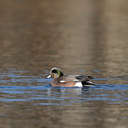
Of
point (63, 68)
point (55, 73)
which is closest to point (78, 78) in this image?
point (55, 73)

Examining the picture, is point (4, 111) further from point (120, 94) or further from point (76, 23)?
point (76, 23)

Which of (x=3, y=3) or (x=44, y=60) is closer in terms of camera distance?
(x=44, y=60)

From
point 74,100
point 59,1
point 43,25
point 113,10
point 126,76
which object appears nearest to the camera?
point 74,100

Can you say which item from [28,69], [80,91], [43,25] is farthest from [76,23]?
[80,91]

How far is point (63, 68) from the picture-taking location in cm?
2109

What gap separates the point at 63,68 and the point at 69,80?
11.1 feet

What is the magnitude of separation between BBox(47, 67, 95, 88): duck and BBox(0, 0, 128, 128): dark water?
20cm

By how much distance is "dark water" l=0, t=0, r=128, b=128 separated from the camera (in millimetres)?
13977

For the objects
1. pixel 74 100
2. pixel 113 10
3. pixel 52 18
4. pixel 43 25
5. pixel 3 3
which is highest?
pixel 3 3

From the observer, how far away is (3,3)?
56.0 m

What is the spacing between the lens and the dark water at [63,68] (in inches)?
550

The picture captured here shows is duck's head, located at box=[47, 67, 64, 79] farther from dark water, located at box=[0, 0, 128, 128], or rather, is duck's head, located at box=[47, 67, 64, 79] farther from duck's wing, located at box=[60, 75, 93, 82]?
duck's wing, located at box=[60, 75, 93, 82]

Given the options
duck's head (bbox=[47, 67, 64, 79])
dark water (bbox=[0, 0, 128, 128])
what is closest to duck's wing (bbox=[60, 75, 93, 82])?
dark water (bbox=[0, 0, 128, 128])

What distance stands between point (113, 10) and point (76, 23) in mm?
10000
